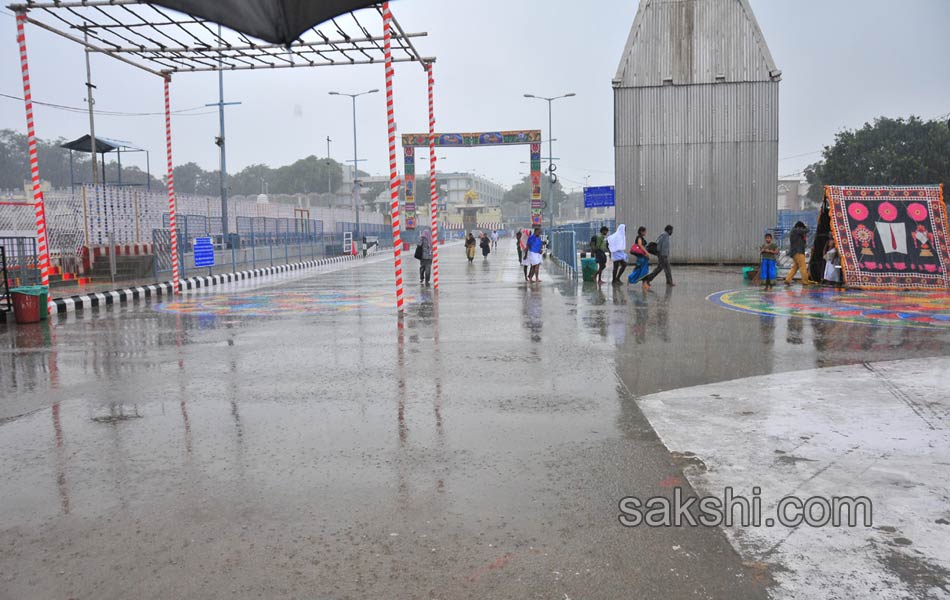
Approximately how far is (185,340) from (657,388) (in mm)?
6925

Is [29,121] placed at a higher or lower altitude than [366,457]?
higher

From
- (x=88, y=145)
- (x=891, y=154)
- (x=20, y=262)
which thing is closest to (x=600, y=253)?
(x=20, y=262)

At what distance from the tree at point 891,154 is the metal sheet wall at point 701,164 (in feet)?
101

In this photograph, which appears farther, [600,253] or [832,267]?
[600,253]

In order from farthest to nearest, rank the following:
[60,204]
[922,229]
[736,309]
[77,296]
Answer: [60,204]
[922,229]
[77,296]
[736,309]

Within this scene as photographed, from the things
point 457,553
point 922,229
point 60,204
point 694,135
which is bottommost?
point 457,553

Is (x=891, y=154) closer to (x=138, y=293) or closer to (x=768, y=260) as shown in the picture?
(x=768, y=260)

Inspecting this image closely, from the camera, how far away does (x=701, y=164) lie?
1075 inches

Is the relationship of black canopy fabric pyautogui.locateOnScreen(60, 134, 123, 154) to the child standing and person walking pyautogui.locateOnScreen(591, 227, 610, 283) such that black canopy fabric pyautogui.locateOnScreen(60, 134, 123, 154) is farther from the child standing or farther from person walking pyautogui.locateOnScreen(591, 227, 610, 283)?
the child standing

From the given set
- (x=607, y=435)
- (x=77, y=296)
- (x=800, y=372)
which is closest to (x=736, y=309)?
(x=800, y=372)

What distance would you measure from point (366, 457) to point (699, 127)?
81.6 ft

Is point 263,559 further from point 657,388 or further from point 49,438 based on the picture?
point 657,388

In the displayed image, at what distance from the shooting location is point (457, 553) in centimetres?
370

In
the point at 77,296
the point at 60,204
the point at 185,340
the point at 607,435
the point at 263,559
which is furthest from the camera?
the point at 60,204
